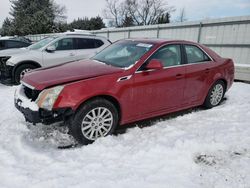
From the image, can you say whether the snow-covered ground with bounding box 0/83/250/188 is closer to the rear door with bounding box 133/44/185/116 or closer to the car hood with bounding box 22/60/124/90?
the rear door with bounding box 133/44/185/116

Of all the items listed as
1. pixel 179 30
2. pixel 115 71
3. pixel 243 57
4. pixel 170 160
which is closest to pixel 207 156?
pixel 170 160

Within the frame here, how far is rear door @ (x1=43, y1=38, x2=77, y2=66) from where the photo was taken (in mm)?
7820

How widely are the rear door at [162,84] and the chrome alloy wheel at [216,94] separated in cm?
119

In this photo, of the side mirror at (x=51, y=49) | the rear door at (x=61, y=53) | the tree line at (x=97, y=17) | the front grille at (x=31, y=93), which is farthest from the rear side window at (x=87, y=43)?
the tree line at (x=97, y=17)

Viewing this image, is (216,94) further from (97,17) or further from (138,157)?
(97,17)

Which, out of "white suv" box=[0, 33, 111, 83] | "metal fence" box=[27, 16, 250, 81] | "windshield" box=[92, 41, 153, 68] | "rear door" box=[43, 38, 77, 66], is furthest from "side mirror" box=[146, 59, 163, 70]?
"metal fence" box=[27, 16, 250, 81]

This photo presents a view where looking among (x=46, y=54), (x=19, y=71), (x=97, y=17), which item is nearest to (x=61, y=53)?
(x=46, y=54)

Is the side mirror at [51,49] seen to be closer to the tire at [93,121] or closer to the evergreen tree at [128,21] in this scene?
the tire at [93,121]

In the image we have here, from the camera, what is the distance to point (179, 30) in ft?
40.1

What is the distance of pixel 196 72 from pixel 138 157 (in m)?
2.43

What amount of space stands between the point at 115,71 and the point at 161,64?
2.74ft

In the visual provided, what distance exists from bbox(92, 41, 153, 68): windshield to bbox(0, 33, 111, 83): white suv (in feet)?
10.8

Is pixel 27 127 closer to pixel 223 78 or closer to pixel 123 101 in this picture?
pixel 123 101

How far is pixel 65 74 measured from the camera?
12.4 feet
